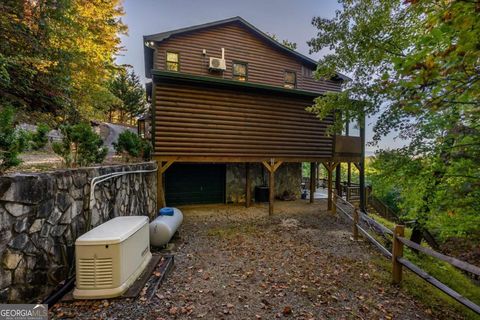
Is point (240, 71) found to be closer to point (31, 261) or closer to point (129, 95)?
point (31, 261)

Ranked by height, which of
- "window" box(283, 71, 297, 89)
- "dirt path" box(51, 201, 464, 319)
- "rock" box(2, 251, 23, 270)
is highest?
"window" box(283, 71, 297, 89)

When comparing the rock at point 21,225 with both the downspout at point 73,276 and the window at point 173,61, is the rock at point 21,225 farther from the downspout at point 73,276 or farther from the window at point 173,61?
the window at point 173,61

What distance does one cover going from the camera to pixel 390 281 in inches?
172

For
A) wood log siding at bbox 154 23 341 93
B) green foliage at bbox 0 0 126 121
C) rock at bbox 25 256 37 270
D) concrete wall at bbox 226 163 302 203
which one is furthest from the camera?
concrete wall at bbox 226 163 302 203

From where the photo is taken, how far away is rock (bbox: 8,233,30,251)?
8.53 ft

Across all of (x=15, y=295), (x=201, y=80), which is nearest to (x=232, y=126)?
(x=201, y=80)

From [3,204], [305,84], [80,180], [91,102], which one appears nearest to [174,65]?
[91,102]

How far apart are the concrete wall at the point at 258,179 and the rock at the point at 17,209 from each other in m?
9.33

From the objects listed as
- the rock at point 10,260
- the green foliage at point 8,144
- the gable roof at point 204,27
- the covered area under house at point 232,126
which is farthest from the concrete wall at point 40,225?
the gable roof at point 204,27

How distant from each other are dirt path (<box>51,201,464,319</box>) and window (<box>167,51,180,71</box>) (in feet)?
26.0

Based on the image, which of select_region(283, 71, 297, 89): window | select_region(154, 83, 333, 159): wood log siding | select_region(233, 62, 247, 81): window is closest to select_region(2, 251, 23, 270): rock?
select_region(154, 83, 333, 159): wood log siding

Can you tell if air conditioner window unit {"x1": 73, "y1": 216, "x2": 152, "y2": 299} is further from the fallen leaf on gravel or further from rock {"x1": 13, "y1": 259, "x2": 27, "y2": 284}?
the fallen leaf on gravel

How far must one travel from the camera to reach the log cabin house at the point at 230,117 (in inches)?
326

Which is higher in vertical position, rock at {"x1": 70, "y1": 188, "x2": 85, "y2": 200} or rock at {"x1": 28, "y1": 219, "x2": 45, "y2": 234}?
rock at {"x1": 70, "y1": 188, "x2": 85, "y2": 200}
